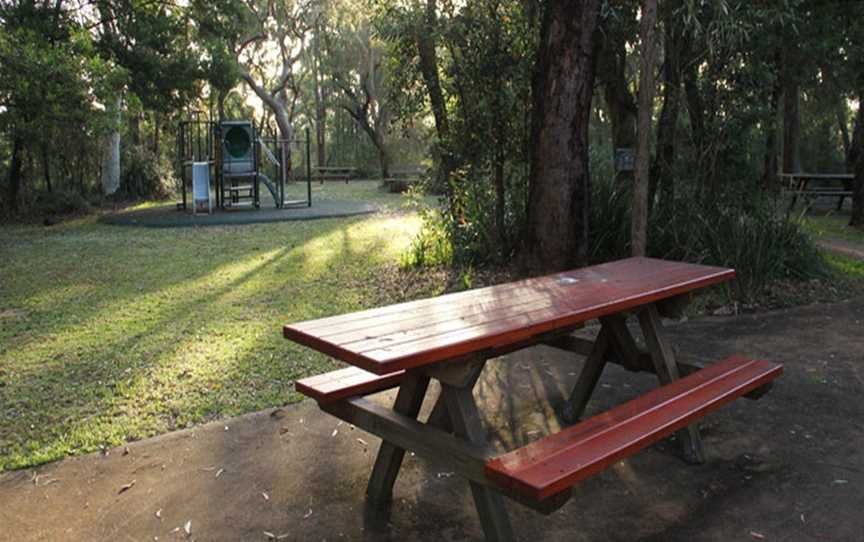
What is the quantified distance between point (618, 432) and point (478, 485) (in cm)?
55

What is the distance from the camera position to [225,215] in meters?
15.4

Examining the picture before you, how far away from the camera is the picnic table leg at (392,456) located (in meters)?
2.89

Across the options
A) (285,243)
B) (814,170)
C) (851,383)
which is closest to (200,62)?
(285,243)

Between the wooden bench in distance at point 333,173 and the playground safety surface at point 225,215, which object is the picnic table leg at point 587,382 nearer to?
the playground safety surface at point 225,215

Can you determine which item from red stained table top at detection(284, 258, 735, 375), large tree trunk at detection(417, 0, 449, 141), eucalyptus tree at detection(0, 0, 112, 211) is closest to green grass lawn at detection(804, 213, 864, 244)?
large tree trunk at detection(417, 0, 449, 141)

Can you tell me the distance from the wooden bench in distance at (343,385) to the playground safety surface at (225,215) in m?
11.4

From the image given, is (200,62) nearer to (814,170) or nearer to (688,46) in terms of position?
(688,46)

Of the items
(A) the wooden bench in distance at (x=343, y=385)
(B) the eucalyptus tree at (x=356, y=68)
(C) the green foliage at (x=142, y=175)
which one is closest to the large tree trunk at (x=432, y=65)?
(A) the wooden bench in distance at (x=343, y=385)

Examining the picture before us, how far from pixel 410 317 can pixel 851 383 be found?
10.3 ft

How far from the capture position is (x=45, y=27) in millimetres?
13086

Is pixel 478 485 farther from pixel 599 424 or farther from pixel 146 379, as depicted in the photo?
pixel 146 379

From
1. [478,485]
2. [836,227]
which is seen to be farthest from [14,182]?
[836,227]

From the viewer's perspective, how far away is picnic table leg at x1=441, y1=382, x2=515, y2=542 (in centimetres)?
251

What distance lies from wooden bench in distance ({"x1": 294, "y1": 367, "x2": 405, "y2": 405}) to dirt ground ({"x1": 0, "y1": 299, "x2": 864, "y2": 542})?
447mm
